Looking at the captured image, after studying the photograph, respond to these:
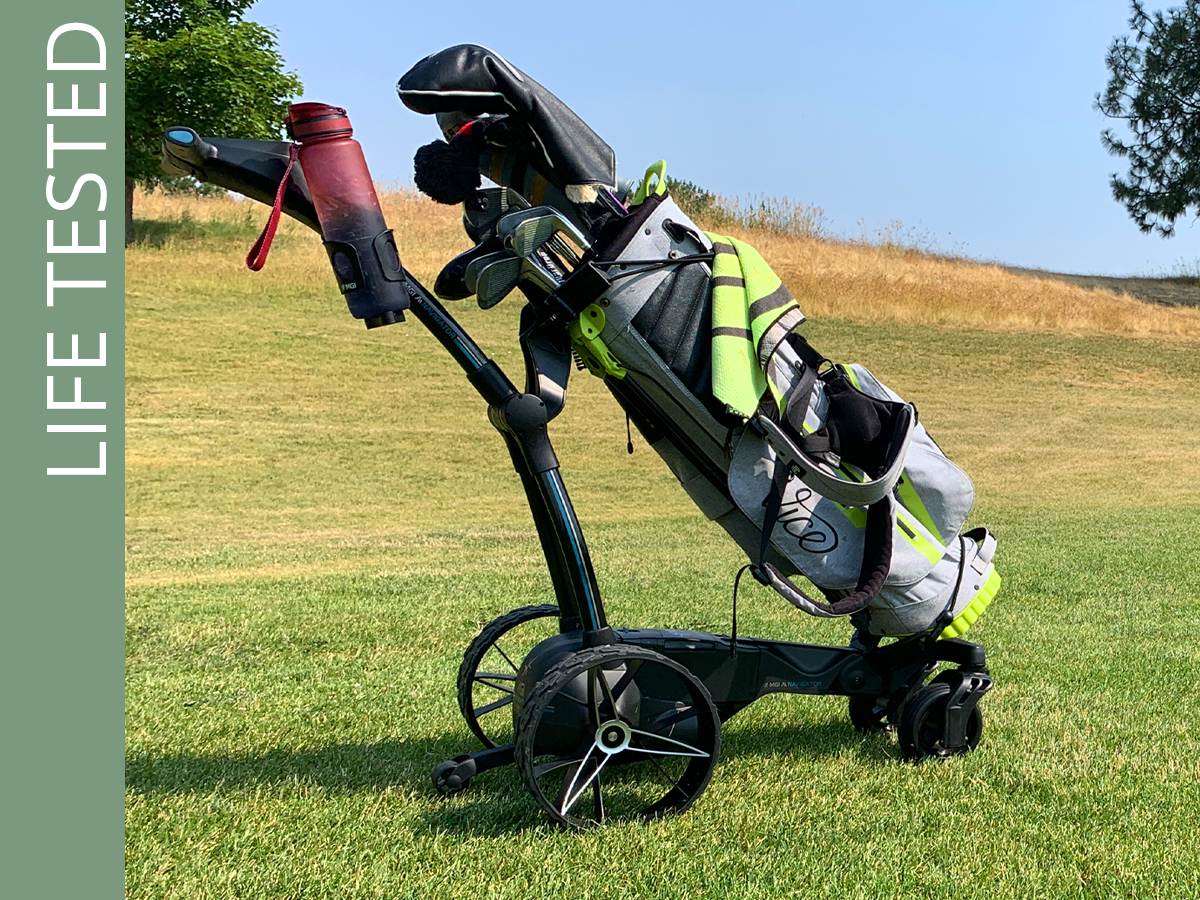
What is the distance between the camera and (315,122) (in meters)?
3.00

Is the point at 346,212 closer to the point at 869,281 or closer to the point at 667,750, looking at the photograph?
the point at 667,750

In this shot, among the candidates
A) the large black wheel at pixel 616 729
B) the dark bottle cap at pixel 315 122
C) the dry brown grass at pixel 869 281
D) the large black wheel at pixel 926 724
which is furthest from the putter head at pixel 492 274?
the dry brown grass at pixel 869 281

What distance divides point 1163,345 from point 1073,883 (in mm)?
27512

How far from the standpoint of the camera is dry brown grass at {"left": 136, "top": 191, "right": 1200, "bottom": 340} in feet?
84.7

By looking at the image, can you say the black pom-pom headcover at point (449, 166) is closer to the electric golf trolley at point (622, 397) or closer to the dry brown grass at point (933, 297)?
the electric golf trolley at point (622, 397)

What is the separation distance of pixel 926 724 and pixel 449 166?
7.20ft

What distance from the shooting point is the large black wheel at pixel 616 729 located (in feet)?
10.2

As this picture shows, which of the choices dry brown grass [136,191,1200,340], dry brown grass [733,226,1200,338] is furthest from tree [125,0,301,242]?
dry brown grass [733,226,1200,338]

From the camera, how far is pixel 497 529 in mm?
11000

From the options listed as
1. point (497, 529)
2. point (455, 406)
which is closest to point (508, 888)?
point (497, 529)

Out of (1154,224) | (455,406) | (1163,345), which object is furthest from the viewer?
(1154,224)

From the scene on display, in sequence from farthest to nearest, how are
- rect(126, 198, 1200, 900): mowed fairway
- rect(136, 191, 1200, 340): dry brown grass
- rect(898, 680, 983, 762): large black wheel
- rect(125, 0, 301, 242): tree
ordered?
1. rect(136, 191, 1200, 340): dry brown grass
2. rect(125, 0, 301, 242): tree
3. rect(898, 680, 983, 762): large black wheel
4. rect(126, 198, 1200, 900): mowed fairway

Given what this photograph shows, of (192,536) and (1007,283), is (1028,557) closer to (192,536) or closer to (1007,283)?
(192,536)

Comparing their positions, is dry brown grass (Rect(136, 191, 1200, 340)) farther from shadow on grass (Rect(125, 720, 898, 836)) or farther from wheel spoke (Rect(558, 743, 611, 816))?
wheel spoke (Rect(558, 743, 611, 816))
